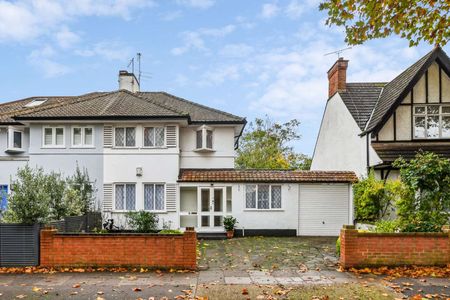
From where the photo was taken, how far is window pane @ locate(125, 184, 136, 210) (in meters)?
18.0

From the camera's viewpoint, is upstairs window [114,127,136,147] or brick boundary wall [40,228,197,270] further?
upstairs window [114,127,136,147]

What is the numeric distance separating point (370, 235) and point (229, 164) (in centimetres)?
1059

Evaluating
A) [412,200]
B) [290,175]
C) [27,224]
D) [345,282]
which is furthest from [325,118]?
[27,224]

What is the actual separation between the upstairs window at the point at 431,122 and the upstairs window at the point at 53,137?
16.7 metres

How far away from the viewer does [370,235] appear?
10.0 m

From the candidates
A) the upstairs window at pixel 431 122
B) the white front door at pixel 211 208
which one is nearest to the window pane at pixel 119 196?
the white front door at pixel 211 208

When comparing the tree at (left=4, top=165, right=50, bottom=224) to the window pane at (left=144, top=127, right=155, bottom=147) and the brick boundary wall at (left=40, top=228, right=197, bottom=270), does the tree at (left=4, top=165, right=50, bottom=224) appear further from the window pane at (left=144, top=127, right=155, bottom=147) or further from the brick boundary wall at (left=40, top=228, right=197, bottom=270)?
the window pane at (left=144, top=127, right=155, bottom=147)

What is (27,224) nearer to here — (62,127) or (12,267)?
(12,267)

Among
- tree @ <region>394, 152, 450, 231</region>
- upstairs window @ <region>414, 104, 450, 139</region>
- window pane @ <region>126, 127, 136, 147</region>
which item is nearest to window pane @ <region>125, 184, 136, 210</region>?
window pane @ <region>126, 127, 136, 147</region>

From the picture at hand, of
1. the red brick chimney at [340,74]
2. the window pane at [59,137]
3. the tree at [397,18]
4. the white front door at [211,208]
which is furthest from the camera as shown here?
the red brick chimney at [340,74]

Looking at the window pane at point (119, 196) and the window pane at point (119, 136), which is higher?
the window pane at point (119, 136)

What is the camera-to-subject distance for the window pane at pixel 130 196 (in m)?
18.0

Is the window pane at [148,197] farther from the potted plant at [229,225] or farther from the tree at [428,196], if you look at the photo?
the tree at [428,196]

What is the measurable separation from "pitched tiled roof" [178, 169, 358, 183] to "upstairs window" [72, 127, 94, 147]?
15.8 feet
